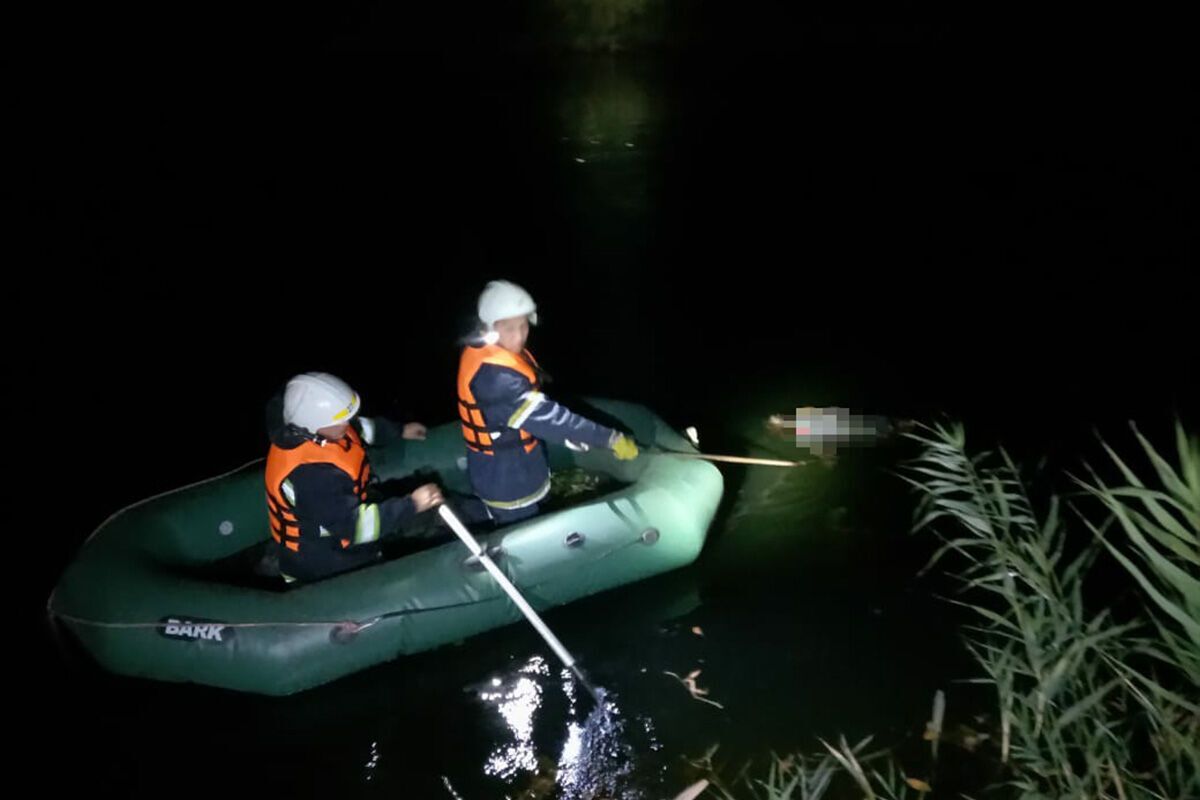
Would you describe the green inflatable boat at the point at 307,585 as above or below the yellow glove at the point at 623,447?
below

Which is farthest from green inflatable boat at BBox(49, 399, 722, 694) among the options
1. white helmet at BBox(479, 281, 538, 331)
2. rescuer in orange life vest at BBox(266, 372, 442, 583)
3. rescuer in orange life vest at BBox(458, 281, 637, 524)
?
white helmet at BBox(479, 281, 538, 331)

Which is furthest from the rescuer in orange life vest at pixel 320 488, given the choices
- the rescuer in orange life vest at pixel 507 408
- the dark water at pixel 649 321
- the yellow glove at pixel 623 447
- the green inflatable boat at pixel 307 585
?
the yellow glove at pixel 623 447

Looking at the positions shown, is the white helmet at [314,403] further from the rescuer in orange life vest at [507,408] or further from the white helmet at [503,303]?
the white helmet at [503,303]

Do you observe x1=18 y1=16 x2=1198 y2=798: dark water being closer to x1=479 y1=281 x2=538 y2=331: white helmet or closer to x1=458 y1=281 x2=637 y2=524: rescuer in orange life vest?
x1=458 y1=281 x2=637 y2=524: rescuer in orange life vest

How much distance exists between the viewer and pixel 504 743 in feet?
12.2

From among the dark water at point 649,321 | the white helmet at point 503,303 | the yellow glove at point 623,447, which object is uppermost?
the white helmet at point 503,303

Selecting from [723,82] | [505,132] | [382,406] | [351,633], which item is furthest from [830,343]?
[723,82]

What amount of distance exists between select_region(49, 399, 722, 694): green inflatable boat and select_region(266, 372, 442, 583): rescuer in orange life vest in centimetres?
18

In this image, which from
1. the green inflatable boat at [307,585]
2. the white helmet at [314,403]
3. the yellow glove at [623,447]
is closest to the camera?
the white helmet at [314,403]

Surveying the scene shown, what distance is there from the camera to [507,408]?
399 centimetres

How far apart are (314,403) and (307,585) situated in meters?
0.90

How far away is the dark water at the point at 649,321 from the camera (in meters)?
3.85

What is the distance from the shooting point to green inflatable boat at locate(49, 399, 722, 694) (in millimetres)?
3729

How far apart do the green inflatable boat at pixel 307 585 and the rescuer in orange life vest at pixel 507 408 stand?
31 cm
